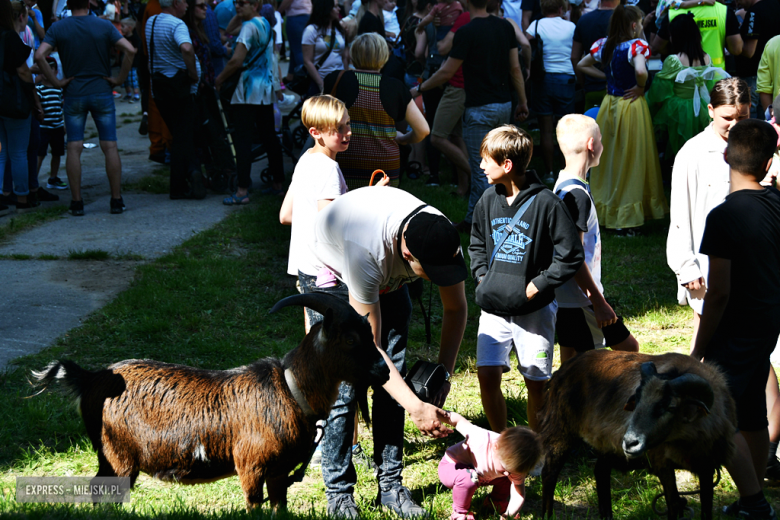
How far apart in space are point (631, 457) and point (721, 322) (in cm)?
107

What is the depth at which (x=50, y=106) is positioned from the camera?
10094 mm

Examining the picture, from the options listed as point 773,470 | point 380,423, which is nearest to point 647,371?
point 380,423

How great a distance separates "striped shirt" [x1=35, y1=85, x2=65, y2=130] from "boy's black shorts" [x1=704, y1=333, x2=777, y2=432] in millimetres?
9331

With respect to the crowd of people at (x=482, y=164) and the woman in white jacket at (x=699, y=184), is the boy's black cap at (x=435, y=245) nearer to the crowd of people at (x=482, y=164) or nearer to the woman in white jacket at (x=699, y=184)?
the crowd of people at (x=482, y=164)

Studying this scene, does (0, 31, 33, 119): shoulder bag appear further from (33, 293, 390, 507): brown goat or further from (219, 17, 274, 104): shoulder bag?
(33, 293, 390, 507): brown goat

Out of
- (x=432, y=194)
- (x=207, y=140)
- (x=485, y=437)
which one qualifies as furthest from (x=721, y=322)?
(x=207, y=140)

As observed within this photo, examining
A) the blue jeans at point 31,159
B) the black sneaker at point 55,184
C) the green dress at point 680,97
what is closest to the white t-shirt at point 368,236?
the green dress at point 680,97

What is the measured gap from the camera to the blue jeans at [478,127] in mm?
8516

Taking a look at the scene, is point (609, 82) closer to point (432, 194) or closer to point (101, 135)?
point (432, 194)

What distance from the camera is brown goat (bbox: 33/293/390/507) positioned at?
3.24 meters

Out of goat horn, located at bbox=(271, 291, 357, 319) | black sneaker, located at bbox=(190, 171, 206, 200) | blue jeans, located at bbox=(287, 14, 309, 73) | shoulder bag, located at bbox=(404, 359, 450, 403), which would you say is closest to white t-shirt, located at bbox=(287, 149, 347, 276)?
goat horn, located at bbox=(271, 291, 357, 319)

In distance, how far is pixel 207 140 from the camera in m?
10.7

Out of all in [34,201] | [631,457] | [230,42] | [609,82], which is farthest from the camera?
[230,42]

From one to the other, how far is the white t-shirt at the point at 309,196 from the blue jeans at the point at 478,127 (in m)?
4.51
